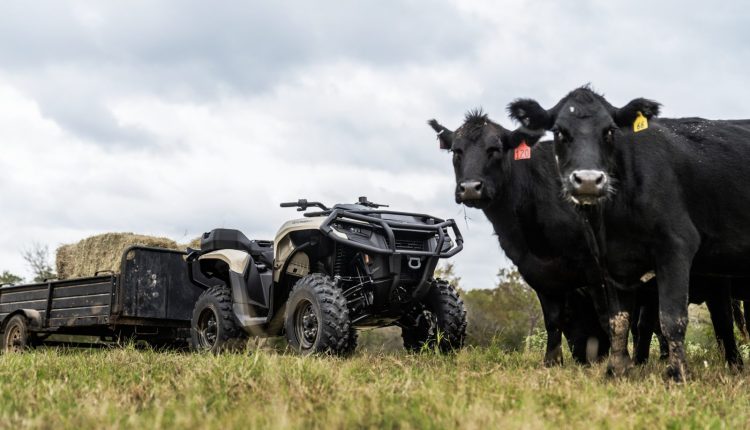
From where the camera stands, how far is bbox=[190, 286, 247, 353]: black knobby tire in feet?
29.3

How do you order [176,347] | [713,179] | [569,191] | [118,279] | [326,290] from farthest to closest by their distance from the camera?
[176,347] < [118,279] < [326,290] < [713,179] < [569,191]

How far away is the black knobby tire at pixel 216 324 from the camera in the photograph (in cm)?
894

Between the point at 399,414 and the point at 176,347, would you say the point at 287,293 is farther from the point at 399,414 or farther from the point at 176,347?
the point at 399,414

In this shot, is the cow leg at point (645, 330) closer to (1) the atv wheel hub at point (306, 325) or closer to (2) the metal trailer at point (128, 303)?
(1) the atv wheel hub at point (306, 325)

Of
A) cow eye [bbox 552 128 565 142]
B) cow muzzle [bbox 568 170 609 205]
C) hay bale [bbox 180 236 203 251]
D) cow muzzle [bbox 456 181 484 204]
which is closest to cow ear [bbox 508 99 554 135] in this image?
cow eye [bbox 552 128 565 142]

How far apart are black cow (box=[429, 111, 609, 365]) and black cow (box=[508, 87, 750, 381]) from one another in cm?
85

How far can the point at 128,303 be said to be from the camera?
9984 millimetres

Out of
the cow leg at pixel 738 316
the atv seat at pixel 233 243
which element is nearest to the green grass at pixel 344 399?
the atv seat at pixel 233 243

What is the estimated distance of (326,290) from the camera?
7.46m

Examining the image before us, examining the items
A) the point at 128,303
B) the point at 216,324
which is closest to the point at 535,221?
the point at 216,324

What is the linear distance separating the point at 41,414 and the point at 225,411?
103 centimetres

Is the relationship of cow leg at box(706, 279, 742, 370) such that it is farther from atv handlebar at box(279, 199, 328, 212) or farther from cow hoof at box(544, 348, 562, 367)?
atv handlebar at box(279, 199, 328, 212)

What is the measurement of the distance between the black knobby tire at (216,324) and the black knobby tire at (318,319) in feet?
3.86

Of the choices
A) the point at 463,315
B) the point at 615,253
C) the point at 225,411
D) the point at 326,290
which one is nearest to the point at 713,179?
the point at 615,253
